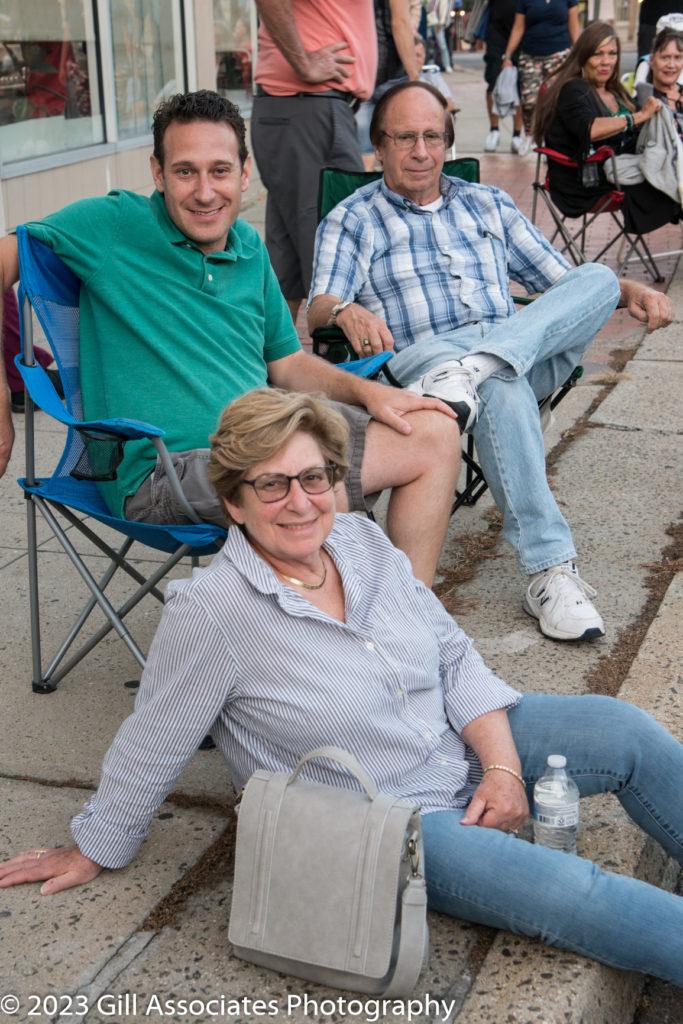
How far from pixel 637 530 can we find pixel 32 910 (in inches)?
101

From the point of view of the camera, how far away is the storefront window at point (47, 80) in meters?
7.47

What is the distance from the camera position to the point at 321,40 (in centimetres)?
550

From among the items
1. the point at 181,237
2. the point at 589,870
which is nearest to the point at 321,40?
the point at 181,237

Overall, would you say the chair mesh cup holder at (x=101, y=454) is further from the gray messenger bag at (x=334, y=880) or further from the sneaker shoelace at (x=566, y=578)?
the sneaker shoelace at (x=566, y=578)

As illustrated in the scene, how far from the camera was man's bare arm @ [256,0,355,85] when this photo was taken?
16.8ft

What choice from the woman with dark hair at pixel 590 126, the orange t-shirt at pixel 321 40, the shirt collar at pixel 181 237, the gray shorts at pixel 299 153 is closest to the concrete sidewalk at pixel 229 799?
the shirt collar at pixel 181 237

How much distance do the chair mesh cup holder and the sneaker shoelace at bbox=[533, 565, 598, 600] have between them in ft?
4.16

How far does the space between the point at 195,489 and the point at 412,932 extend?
136 cm

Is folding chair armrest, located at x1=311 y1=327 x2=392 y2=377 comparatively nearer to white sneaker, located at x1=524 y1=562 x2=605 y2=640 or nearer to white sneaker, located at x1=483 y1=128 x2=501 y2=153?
white sneaker, located at x1=524 y1=562 x2=605 y2=640

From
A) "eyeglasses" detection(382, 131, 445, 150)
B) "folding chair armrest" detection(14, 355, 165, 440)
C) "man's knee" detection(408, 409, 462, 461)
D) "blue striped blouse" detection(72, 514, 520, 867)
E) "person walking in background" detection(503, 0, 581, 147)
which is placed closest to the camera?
"blue striped blouse" detection(72, 514, 520, 867)

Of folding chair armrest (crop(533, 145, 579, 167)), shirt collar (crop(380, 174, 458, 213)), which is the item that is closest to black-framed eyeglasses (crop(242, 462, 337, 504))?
shirt collar (crop(380, 174, 458, 213))

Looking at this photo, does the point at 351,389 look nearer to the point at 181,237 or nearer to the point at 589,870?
the point at 181,237

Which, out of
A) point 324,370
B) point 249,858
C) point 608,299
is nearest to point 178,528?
point 324,370

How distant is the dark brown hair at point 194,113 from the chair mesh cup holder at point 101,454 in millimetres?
781
